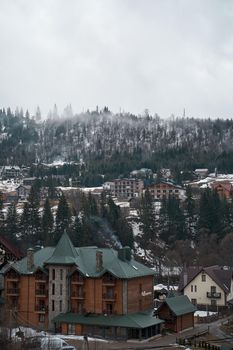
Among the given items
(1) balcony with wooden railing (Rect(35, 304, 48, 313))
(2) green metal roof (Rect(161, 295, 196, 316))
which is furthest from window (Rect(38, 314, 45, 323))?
(2) green metal roof (Rect(161, 295, 196, 316))

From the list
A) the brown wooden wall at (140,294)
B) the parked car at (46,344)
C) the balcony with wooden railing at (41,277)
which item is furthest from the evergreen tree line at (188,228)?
the parked car at (46,344)

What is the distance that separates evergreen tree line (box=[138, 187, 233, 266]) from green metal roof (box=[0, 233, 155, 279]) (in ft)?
102

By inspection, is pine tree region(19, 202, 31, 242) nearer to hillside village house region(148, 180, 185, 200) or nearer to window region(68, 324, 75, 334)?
window region(68, 324, 75, 334)

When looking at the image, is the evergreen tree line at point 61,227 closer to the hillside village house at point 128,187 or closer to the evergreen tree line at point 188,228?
the evergreen tree line at point 188,228

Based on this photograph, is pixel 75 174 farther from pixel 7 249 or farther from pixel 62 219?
pixel 7 249

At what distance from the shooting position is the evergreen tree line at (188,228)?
91.3m

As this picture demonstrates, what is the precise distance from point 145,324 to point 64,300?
7.78 m

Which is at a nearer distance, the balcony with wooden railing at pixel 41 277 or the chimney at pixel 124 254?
the balcony with wooden railing at pixel 41 277

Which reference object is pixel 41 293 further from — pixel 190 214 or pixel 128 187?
pixel 128 187

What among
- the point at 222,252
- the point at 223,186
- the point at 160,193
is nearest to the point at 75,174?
the point at 160,193

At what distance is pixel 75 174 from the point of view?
189 metres

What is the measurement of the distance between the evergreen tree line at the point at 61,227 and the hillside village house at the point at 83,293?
32.6 m

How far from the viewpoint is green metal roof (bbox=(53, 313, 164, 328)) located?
174 ft

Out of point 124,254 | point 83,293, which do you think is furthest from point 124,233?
point 83,293
